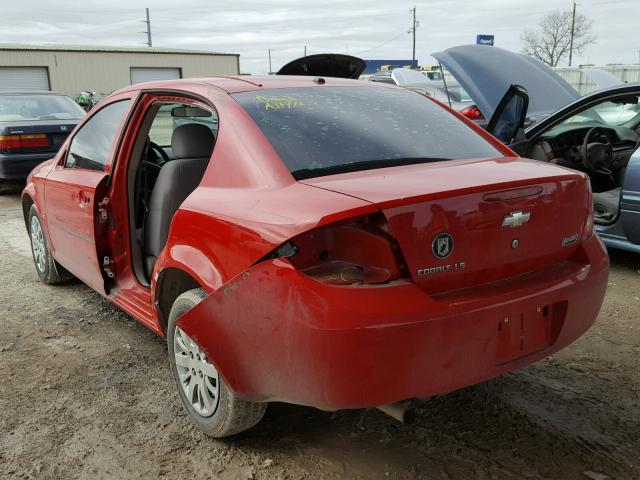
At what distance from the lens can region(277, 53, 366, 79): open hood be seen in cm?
383

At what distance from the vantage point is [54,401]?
3.07m

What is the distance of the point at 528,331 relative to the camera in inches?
89.1

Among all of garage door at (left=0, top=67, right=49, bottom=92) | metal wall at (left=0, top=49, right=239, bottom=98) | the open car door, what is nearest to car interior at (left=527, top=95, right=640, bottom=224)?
the open car door

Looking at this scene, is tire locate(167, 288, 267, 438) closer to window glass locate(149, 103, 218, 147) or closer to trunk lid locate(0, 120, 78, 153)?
window glass locate(149, 103, 218, 147)

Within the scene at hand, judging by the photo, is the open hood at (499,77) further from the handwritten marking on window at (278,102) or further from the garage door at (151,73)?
the garage door at (151,73)

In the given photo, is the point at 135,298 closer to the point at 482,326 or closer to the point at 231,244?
the point at 231,244

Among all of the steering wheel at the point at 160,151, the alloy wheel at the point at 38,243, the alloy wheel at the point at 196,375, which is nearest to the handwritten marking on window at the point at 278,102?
the alloy wheel at the point at 196,375

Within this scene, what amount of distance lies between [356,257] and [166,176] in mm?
1801

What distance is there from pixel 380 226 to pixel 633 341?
234 cm

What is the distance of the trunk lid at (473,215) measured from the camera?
2033 mm

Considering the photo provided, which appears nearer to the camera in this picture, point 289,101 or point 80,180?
point 289,101

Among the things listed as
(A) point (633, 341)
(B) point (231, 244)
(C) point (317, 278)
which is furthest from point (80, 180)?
(A) point (633, 341)

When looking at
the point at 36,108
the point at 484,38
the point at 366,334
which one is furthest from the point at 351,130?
the point at 484,38

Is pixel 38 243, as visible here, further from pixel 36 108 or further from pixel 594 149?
pixel 36 108
